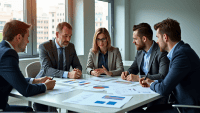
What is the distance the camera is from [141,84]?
206cm

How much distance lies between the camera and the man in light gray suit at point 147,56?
2.48 m

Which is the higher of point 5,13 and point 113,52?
point 5,13

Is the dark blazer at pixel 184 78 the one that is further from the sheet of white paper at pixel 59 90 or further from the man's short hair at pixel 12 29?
the man's short hair at pixel 12 29

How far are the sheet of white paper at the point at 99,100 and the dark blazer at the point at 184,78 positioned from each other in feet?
1.25

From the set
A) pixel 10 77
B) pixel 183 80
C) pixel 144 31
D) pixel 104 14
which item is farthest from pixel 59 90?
pixel 104 14

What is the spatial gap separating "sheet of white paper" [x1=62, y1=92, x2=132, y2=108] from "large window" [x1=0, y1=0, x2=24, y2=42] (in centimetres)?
283

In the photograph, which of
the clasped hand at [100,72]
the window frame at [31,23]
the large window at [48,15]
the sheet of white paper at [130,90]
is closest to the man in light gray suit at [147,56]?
the clasped hand at [100,72]

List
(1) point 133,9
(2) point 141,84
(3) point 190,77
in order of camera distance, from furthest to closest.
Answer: (1) point 133,9
(2) point 141,84
(3) point 190,77

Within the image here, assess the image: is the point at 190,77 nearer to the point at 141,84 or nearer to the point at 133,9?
the point at 141,84

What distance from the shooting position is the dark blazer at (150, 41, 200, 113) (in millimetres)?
1691

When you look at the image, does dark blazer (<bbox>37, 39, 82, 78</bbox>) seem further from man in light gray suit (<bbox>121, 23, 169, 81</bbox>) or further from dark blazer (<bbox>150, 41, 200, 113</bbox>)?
dark blazer (<bbox>150, 41, 200, 113</bbox>)

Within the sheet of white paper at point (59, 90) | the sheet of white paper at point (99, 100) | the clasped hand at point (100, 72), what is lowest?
the sheet of white paper at point (99, 100)

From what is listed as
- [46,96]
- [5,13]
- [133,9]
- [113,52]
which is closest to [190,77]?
[46,96]

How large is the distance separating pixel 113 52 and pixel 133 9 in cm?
392
